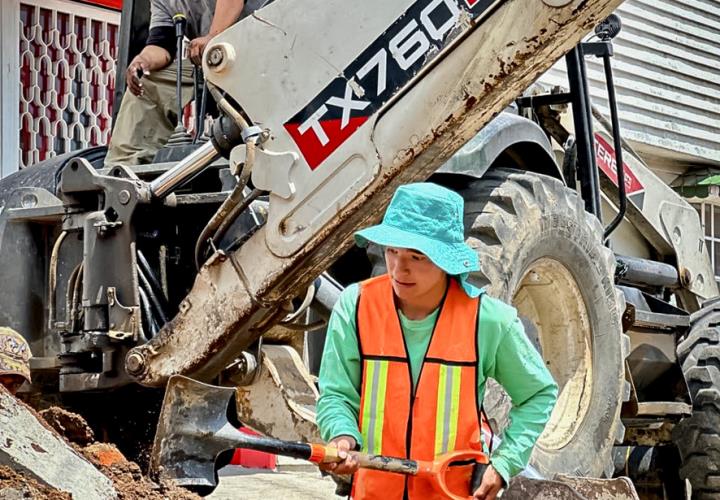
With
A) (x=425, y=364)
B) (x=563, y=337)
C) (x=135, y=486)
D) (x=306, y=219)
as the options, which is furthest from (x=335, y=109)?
(x=563, y=337)

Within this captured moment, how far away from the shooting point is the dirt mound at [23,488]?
298cm

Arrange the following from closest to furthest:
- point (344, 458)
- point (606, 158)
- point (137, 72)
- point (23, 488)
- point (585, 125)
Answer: point (23, 488), point (344, 458), point (137, 72), point (585, 125), point (606, 158)

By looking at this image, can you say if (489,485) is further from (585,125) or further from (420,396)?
(585,125)

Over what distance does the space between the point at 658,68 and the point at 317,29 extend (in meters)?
11.5

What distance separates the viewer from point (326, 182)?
15.4ft

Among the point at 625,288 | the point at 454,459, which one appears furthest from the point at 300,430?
the point at 625,288

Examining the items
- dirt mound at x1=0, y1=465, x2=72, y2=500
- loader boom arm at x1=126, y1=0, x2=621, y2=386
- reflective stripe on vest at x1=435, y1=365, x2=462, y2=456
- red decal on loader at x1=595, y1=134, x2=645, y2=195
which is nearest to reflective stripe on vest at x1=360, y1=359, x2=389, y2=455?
reflective stripe on vest at x1=435, y1=365, x2=462, y2=456

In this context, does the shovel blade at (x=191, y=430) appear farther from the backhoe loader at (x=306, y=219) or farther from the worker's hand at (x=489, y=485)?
the backhoe loader at (x=306, y=219)

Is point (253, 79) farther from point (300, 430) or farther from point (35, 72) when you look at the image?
point (35, 72)

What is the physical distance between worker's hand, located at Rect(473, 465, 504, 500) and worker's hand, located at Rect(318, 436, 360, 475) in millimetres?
333

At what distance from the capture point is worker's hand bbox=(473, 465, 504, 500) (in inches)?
136

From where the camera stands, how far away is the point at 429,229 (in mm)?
3484

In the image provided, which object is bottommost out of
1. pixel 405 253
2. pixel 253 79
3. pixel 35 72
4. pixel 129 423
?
pixel 129 423

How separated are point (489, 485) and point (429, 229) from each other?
68cm
